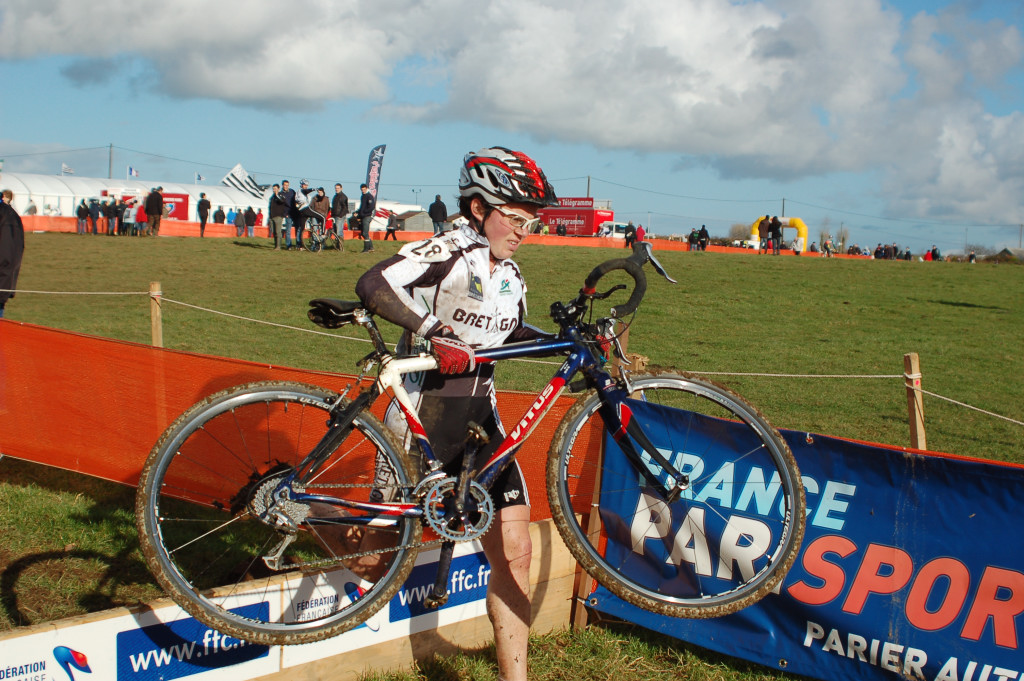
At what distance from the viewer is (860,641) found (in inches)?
176

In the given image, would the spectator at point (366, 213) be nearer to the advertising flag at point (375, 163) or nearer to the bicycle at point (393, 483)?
the advertising flag at point (375, 163)

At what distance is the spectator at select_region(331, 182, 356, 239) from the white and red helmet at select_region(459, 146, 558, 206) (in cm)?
2400

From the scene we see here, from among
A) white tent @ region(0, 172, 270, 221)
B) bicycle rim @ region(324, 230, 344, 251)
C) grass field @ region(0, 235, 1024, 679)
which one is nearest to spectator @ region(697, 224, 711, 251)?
grass field @ region(0, 235, 1024, 679)

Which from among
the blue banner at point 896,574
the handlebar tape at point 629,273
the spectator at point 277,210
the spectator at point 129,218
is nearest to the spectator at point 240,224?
the spectator at point 129,218

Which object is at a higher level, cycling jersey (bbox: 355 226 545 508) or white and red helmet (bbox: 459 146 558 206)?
white and red helmet (bbox: 459 146 558 206)

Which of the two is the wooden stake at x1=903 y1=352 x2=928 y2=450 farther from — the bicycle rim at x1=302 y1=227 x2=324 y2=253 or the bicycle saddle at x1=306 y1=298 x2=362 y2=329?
the bicycle rim at x1=302 y1=227 x2=324 y2=253

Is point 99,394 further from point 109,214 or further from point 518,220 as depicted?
point 109,214

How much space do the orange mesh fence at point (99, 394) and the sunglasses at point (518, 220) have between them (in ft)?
6.90

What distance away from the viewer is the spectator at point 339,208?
91.2 ft

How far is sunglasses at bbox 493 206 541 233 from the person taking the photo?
152 inches

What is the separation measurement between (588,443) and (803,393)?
8.04 meters

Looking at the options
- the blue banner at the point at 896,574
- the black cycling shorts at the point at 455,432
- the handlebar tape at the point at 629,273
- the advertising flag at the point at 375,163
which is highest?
the advertising flag at the point at 375,163

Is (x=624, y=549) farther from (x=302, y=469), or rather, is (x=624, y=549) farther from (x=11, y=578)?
(x=11, y=578)

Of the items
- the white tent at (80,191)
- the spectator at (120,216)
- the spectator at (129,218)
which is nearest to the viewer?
the spectator at (129,218)
